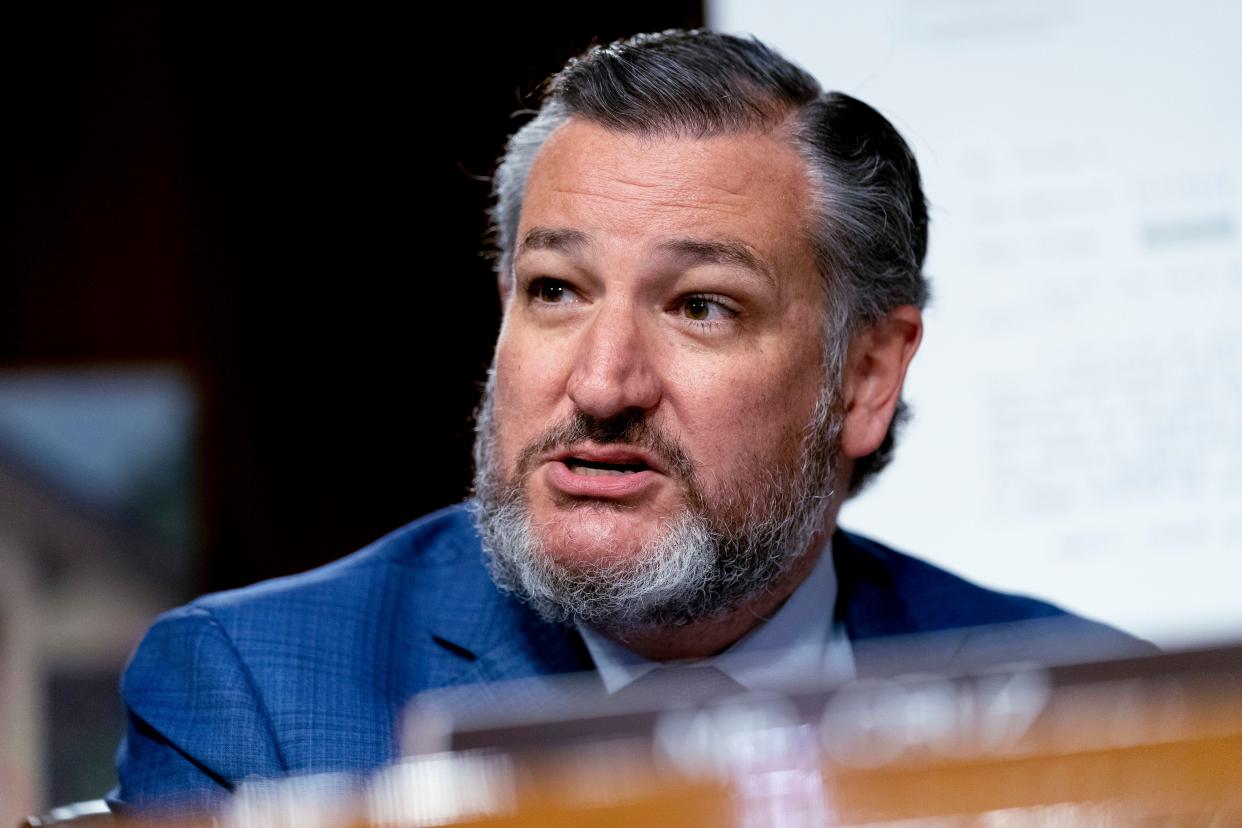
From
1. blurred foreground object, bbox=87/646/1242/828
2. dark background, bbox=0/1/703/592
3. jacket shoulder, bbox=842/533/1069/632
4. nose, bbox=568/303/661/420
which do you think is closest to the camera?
blurred foreground object, bbox=87/646/1242/828

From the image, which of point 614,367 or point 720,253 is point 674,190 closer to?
point 720,253

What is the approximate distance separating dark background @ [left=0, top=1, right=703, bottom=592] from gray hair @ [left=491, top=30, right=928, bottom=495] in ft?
4.08

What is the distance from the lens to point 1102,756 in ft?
1.80

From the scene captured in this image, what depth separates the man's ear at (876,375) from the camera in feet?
5.49

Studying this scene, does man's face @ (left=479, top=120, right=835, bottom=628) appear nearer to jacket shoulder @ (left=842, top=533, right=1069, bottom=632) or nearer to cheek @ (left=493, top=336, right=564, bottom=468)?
cheek @ (left=493, top=336, right=564, bottom=468)

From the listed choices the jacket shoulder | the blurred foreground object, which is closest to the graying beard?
the jacket shoulder

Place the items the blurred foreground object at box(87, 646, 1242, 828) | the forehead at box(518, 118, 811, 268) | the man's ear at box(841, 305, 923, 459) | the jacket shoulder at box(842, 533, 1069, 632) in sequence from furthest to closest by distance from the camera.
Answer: the jacket shoulder at box(842, 533, 1069, 632)
the man's ear at box(841, 305, 923, 459)
the forehead at box(518, 118, 811, 268)
the blurred foreground object at box(87, 646, 1242, 828)

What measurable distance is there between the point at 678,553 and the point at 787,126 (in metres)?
0.53

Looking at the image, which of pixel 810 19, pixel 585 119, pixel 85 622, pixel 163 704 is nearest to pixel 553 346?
pixel 585 119

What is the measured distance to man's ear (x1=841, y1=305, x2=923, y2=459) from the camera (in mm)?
1673

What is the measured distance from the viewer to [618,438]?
1393 millimetres

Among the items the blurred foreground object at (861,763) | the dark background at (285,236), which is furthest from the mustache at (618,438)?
the dark background at (285,236)

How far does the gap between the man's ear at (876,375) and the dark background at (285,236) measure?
1379mm

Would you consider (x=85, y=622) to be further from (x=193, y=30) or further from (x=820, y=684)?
(x=820, y=684)
